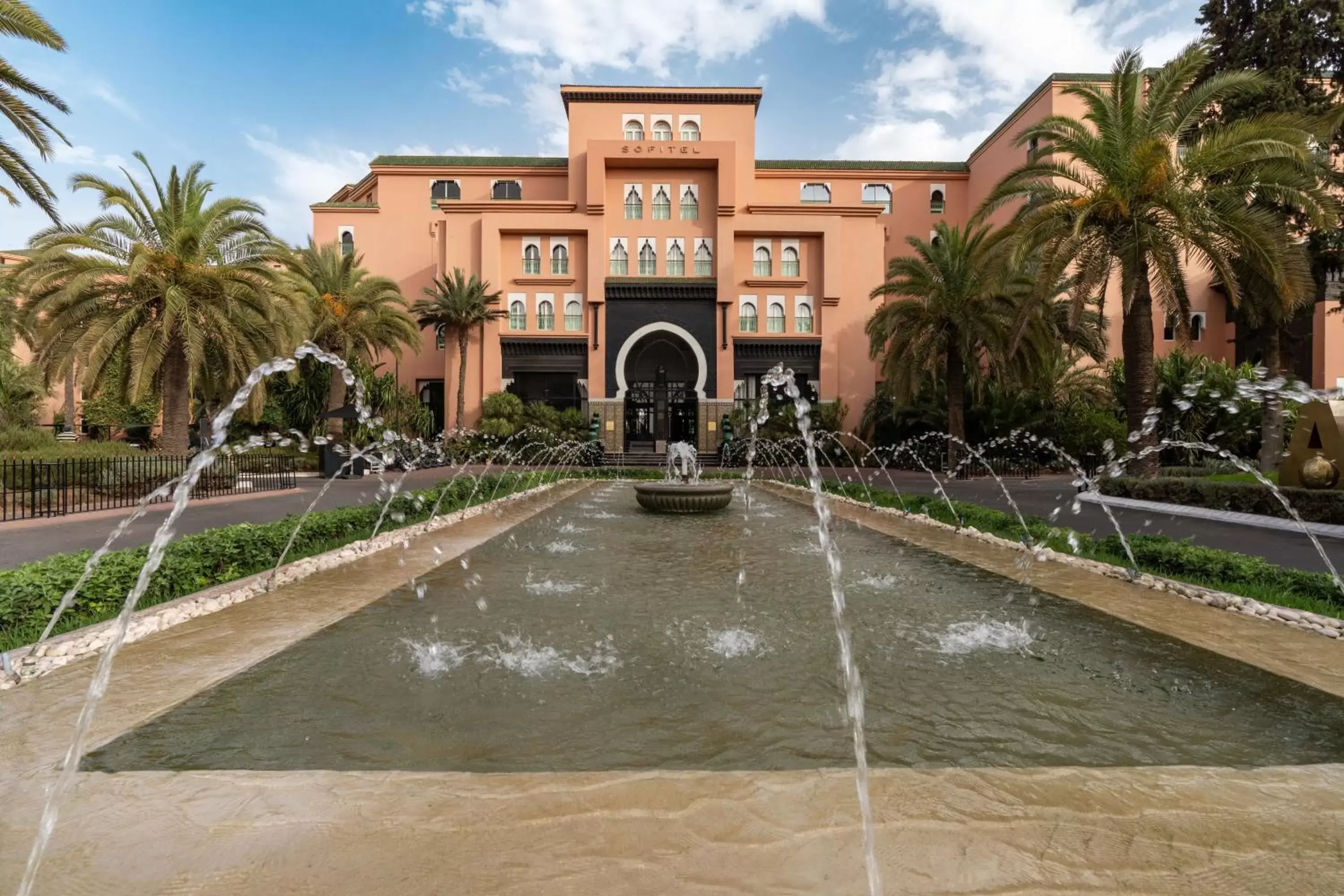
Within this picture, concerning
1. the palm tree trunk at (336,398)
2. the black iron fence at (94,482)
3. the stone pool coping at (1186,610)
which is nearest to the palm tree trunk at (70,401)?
the palm tree trunk at (336,398)

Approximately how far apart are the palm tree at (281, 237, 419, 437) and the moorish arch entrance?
10.5 meters

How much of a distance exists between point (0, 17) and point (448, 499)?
9820mm

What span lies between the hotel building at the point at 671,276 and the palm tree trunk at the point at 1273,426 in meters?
15.5

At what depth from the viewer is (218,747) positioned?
3.14 meters

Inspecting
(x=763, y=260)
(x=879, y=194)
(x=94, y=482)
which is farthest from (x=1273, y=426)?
(x=94, y=482)

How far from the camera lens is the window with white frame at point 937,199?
39500 mm

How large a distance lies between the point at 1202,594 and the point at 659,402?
1153 inches

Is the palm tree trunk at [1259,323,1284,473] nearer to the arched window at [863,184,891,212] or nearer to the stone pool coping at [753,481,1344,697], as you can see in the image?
the stone pool coping at [753,481,1344,697]

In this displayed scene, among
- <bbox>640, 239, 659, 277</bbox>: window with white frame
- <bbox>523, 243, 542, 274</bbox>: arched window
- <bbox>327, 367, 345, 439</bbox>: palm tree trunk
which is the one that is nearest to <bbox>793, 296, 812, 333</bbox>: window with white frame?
<bbox>640, 239, 659, 277</bbox>: window with white frame

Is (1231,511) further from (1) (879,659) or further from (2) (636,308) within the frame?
(2) (636,308)

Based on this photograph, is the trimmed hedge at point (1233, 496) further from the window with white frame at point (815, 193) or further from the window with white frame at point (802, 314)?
the window with white frame at point (815, 193)

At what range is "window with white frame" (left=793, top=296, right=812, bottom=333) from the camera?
112ft

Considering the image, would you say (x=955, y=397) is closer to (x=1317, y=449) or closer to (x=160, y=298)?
(x=1317, y=449)

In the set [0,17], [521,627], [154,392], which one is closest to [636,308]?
[154,392]
